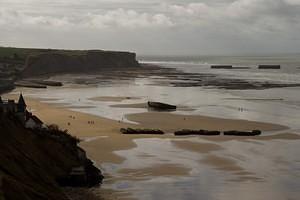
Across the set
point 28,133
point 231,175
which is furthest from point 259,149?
point 28,133

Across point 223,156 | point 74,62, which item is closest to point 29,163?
point 223,156

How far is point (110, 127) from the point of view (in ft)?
166

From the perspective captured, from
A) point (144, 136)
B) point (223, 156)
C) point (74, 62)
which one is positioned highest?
point (74, 62)

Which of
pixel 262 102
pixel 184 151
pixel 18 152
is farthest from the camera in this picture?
pixel 262 102

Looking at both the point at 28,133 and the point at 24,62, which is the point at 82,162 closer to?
the point at 28,133

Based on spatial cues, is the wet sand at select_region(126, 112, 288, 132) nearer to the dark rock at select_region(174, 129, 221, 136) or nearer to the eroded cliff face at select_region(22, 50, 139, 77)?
the dark rock at select_region(174, 129, 221, 136)

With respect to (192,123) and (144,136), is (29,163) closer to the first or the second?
(144,136)

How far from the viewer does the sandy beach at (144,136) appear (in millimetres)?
33438

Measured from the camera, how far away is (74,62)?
16700cm

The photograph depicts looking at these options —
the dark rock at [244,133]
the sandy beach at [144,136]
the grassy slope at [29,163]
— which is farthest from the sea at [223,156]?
the grassy slope at [29,163]

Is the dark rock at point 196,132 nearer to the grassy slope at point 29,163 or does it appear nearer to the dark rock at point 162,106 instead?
the dark rock at point 162,106

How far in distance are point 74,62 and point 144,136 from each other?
407 feet

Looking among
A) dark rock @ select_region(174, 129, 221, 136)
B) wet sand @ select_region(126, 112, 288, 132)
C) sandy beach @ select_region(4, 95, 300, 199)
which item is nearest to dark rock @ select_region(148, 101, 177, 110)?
sandy beach @ select_region(4, 95, 300, 199)

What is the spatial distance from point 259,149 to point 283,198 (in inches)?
543
